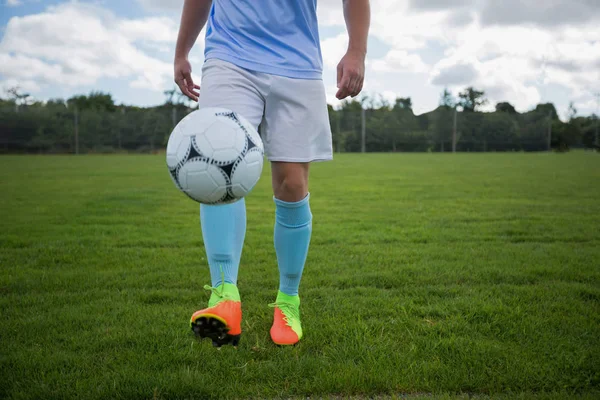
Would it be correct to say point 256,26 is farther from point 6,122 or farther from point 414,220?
point 6,122

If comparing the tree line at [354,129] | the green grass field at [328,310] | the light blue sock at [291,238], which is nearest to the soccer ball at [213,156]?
the light blue sock at [291,238]

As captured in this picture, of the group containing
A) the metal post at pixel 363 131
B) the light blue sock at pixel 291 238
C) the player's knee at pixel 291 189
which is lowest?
the light blue sock at pixel 291 238

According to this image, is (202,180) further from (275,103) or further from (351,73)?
(351,73)

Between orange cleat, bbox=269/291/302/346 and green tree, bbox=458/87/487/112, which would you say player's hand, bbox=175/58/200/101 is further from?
green tree, bbox=458/87/487/112

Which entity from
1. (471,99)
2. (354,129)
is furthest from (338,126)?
(471,99)

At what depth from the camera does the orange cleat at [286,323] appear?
1955 millimetres

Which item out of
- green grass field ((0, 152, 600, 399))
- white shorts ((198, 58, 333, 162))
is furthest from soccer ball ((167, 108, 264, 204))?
green grass field ((0, 152, 600, 399))

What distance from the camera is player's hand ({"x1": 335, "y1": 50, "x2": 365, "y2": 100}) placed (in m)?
1.92

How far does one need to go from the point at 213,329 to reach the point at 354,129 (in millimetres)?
27608

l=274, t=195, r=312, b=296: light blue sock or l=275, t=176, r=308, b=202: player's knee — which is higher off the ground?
l=275, t=176, r=308, b=202: player's knee

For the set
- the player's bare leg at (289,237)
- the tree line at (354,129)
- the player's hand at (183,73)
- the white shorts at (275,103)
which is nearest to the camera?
the white shorts at (275,103)

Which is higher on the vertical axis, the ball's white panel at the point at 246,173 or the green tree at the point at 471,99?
the green tree at the point at 471,99

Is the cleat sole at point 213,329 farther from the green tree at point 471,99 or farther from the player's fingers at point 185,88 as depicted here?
the green tree at point 471,99

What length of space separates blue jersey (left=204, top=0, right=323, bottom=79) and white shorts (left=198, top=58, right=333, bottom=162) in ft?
0.13
